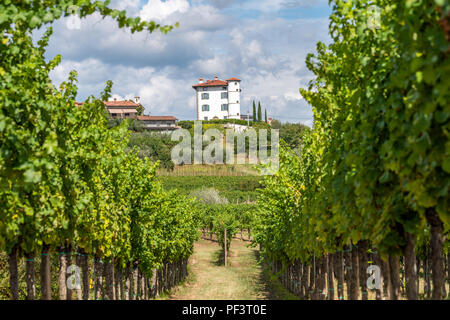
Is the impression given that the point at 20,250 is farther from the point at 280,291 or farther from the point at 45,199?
the point at 280,291

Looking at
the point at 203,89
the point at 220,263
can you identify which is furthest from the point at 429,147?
the point at 203,89

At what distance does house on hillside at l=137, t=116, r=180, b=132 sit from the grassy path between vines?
218ft

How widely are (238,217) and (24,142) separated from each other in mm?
50119

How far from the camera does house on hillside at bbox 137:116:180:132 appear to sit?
115 m

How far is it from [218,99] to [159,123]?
1693 centimetres

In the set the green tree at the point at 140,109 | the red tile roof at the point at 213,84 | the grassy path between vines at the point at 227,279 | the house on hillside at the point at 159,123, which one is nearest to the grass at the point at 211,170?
the grassy path between vines at the point at 227,279

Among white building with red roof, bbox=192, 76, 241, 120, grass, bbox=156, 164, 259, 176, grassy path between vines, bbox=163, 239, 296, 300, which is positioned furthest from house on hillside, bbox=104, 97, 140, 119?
grassy path between vines, bbox=163, 239, 296, 300

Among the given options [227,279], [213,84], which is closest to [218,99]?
[213,84]

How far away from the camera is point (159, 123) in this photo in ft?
381

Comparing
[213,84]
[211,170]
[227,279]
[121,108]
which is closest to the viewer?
[227,279]

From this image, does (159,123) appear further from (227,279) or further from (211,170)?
(227,279)

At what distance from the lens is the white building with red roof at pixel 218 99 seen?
11944cm

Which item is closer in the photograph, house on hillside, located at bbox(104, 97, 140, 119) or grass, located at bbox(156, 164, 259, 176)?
grass, located at bbox(156, 164, 259, 176)

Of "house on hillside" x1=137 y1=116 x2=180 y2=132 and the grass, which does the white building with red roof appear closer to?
"house on hillside" x1=137 y1=116 x2=180 y2=132
